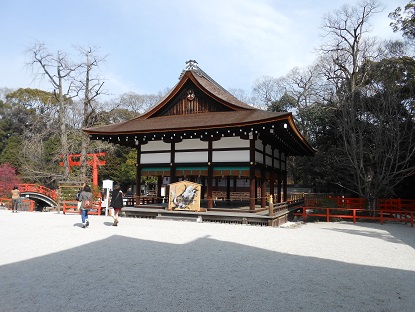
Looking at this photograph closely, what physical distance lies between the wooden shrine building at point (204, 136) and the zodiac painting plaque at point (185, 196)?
0.66 meters

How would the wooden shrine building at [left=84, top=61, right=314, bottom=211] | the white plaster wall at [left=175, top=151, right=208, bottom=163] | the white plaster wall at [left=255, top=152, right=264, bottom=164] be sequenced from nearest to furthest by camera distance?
the wooden shrine building at [left=84, top=61, right=314, bottom=211]
the white plaster wall at [left=255, top=152, right=264, bottom=164]
the white plaster wall at [left=175, top=151, right=208, bottom=163]

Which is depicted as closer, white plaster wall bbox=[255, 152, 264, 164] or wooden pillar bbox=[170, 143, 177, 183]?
white plaster wall bbox=[255, 152, 264, 164]

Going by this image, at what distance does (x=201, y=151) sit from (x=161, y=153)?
2.29 m

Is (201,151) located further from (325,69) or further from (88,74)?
(325,69)

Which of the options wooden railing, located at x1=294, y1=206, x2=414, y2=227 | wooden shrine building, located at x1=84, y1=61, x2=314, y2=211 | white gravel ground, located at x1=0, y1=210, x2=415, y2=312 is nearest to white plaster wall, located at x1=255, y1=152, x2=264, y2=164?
wooden shrine building, located at x1=84, y1=61, x2=314, y2=211

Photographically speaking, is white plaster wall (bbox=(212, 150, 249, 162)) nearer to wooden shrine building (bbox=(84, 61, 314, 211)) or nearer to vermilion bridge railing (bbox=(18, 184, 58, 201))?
wooden shrine building (bbox=(84, 61, 314, 211))

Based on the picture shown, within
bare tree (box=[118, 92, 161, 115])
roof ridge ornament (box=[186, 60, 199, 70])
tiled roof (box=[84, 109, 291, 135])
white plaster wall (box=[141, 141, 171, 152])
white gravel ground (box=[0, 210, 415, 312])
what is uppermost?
bare tree (box=[118, 92, 161, 115])

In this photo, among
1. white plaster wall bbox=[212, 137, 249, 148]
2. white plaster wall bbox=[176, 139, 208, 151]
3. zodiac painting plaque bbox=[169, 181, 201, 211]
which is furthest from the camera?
white plaster wall bbox=[176, 139, 208, 151]

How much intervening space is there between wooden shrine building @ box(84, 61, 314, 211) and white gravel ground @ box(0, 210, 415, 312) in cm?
502

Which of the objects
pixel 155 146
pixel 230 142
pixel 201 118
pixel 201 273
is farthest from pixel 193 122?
pixel 201 273

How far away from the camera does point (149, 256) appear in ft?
22.1

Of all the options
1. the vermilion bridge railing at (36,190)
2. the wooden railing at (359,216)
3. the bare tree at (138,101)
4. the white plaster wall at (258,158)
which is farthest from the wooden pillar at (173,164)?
the bare tree at (138,101)

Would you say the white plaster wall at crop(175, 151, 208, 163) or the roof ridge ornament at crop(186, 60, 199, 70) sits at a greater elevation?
the roof ridge ornament at crop(186, 60, 199, 70)

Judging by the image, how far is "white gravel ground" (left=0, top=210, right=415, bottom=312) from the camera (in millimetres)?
4113
